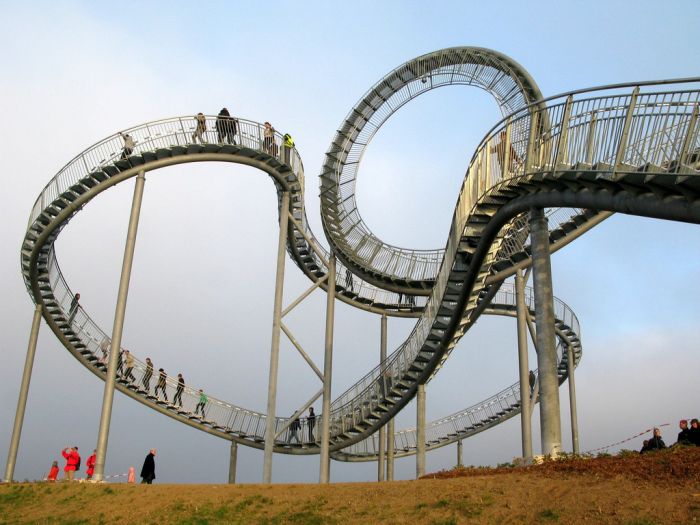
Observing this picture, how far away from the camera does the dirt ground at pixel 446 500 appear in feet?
36.3

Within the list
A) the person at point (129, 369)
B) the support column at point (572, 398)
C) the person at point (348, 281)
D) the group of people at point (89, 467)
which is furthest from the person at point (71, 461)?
the support column at point (572, 398)

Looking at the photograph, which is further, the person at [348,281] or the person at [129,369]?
the person at [348,281]

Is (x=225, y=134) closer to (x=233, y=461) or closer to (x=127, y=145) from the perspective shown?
(x=127, y=145)

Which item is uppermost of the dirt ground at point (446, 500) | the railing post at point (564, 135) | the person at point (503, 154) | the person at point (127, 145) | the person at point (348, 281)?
the person at point (127, 145)

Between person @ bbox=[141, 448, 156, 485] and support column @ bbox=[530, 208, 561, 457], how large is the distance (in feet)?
35.3

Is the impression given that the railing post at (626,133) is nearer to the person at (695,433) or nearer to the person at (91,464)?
the person at (695,433)

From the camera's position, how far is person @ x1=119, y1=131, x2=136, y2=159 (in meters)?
22.7

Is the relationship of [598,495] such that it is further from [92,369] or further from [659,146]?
[92,369]

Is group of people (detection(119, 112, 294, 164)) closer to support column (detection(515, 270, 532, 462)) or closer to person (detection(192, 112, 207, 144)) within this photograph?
person (detection(192, 112, 207, 144))

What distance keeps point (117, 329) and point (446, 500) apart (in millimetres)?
11002

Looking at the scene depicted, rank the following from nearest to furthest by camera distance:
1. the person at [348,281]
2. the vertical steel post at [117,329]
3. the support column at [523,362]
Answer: the vertical steel post at [117,329] < the support column at [523,362] < the person at [348,281]

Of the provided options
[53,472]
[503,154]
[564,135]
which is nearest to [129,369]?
[53,472]

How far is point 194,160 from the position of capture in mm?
23203

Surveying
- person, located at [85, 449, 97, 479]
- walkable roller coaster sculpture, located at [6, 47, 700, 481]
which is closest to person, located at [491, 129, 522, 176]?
walkable roller coaster sculpture, located at [6, 47, 700, 481]
